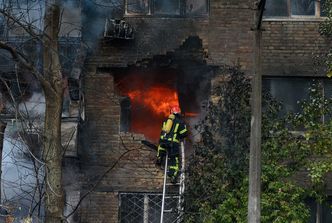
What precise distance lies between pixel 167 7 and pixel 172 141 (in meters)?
3.26

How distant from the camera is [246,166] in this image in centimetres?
1344

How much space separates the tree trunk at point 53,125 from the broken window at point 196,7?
5.12m

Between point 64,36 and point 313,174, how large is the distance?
625cm

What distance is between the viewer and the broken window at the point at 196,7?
1622 cm

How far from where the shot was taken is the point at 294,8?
53.4 ft

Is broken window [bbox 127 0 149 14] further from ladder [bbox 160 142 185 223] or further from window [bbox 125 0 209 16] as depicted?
ladder [bbox 160 142 185 223]

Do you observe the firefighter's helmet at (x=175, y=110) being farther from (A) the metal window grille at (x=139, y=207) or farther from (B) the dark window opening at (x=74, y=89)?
(B) the dark window opening at (x=74, y=89)

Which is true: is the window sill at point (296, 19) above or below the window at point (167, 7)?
below

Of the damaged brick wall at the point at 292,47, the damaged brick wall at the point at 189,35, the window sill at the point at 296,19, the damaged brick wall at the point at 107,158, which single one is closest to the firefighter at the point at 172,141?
the damaged brick wall at the point at 107,158

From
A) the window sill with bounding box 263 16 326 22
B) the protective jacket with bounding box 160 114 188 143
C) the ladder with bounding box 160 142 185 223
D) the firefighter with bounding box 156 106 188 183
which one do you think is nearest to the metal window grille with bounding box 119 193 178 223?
the ladder with bounding box 160 142 185 223

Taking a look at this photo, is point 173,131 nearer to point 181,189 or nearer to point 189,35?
point 181,189

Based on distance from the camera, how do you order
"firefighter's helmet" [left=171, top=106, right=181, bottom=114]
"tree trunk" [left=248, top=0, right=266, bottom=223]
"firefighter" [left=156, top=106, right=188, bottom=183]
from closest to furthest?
"tree trunk" [left=248, top=0, right=266, bottom=223], "firefighter" [left=156, top=106, right=188, bottom=183], "firefighter's helmet" [left=171, top=106, right=181, bottom=114]

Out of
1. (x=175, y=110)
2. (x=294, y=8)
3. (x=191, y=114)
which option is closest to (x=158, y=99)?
(x=191, y=114)

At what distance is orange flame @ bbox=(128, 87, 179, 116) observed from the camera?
16594 millimetres
